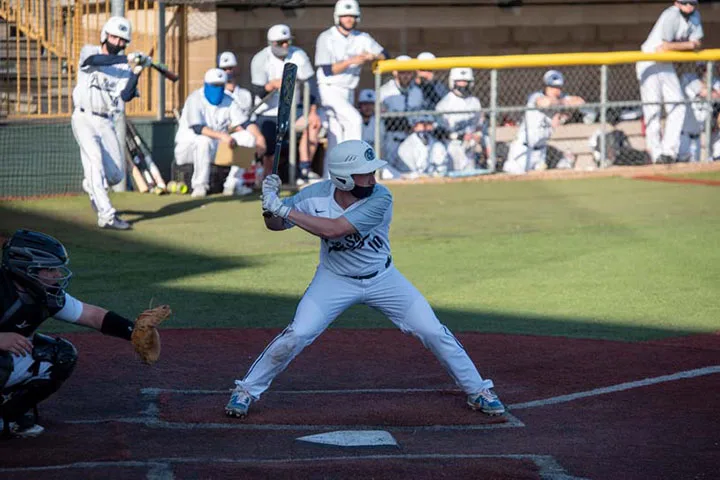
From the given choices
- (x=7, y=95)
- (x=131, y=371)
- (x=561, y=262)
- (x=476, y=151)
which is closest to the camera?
(x=131, y=371)

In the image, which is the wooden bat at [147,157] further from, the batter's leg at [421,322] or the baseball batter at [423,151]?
the batter's leg at [421,322]

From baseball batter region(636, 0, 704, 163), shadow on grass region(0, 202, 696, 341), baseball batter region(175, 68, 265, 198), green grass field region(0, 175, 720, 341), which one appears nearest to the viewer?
shadow on grass region(0, 202, 696, 341)

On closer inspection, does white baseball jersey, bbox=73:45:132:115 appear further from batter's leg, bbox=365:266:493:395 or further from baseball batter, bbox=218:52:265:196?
batter's leg, bbox=365:266:493:395

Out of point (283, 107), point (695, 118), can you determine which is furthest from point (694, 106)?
point (283, 107)

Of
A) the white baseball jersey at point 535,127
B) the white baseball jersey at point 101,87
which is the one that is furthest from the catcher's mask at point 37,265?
the white baseball jersey at point 535,127

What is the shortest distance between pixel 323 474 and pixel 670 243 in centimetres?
752

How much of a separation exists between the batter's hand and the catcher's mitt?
581 mm

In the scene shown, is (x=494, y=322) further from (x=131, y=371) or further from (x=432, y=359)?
(x=131, y=371)

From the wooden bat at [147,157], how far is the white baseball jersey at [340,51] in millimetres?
2365

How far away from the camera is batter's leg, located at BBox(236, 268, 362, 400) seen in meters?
6.25

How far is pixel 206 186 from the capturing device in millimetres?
14992

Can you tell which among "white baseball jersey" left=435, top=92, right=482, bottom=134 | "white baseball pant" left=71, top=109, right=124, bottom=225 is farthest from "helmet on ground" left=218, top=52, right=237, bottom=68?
"white baseball pant" left=71, top=109, right=124, bottom=225

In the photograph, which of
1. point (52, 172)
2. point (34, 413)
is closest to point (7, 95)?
point (52, 172)

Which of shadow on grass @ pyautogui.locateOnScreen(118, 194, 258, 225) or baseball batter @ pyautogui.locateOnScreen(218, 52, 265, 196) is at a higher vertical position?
baseball batter @ pyautogui.locateOnScreen(218, 52, 265, 196)
